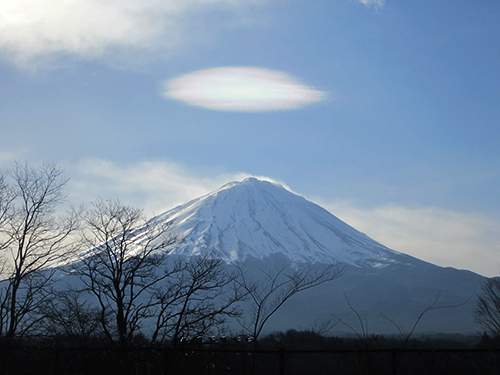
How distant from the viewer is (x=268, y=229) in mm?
168125

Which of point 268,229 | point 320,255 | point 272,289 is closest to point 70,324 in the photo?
point 272,289

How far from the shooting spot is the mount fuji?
12962cm

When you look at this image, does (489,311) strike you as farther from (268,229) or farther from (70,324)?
(268,229)

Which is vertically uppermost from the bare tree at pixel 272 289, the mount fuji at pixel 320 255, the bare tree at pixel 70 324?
the mount fuji at pixel 320 255

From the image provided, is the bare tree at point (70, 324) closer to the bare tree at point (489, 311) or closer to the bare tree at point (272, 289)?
the bare tree at point (272, 289)

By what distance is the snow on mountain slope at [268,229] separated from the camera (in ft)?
498

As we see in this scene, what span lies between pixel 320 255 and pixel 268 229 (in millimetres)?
21007

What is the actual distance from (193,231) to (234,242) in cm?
1280

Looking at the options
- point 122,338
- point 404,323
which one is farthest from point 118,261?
point 404,323

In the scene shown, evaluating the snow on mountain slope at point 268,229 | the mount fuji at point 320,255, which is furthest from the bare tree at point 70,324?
the snow on mountain slope at point 268,229

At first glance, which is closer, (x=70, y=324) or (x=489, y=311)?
→ (x=70, y=324)

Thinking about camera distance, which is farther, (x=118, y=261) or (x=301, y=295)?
(x=301, y=295)

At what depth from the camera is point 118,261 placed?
57.6 ft

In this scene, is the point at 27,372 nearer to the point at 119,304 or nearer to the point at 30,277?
the point at 119,304
